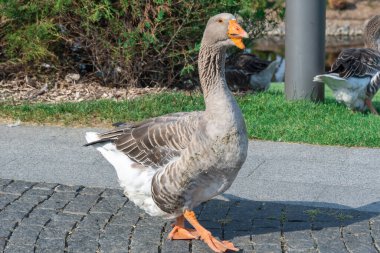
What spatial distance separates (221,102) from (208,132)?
0.77 feet

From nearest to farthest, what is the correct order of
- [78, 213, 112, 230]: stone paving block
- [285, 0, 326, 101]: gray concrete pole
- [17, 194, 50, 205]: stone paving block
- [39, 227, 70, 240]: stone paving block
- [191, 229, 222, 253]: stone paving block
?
[191, 229, 222, 253]: stone paving block, [39, 227, 70, 240]: stone paving block, [78, 213, 112, 230]: stone paving block, [17, 194, 50, 205]: stone paving block, [285, 0, 326, 101]: gray concrete pole

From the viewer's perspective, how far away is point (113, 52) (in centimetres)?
1014

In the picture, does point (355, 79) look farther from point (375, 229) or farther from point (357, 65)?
point (375, 229)

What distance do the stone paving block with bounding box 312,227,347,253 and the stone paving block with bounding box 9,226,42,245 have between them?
2104mm

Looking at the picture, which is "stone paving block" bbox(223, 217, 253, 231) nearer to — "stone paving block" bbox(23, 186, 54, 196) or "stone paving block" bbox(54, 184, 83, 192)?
"stone paving block" bbox(54, 184, 83, 192)

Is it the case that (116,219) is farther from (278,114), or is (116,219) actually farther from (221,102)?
(278,114)

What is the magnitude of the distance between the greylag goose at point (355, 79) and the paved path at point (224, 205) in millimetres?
1895

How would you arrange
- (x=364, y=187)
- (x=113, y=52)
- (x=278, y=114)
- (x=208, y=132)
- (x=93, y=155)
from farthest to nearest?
(x=113, y=52), (x=278, y=114), (x=93, y=155), (x=364, y=187), (x=208, y=132)

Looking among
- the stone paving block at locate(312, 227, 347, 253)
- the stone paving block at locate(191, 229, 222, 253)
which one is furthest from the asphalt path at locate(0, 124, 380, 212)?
the stone paving block at locate(191, 229, 222, 253)

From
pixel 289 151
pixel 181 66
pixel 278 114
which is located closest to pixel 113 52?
pixel 181 66

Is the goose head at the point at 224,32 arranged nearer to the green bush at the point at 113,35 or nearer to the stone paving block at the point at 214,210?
the stone paving block at the point at 214,210

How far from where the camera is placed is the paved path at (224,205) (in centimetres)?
529

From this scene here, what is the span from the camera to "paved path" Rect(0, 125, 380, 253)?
529 cm

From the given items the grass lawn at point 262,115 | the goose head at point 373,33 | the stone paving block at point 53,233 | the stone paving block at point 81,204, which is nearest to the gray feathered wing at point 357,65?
the grass lawn at point 262,115
